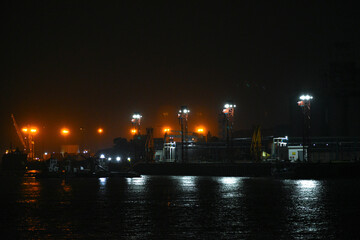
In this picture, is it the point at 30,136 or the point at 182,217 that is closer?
the point at 182,217

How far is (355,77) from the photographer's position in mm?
99688

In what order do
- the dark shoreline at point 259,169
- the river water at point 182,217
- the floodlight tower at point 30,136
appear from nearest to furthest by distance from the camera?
1. the river water at point 182,217
2. the dark shoreline at point 259,169
3. the floodlight tower at point 30,136

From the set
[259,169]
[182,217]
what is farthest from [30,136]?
[182,217]

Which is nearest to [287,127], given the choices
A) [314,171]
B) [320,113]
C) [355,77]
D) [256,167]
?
[320,113]

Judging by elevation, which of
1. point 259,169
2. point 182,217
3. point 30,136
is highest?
point 30,136

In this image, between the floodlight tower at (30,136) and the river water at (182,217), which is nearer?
the river water at (182,217)

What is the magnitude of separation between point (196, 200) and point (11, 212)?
1531 cm

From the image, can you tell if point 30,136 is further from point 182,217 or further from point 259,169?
point 182,217

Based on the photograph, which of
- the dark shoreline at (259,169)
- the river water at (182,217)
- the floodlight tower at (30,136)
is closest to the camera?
the river water at (182,217)

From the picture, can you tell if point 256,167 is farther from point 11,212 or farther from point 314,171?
point 11,212

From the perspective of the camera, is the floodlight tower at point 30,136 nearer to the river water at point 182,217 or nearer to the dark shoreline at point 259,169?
the dark shoreline at point 259,169

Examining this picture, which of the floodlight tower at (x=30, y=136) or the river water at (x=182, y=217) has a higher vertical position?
the floodlight tower at (x=30, y=136)

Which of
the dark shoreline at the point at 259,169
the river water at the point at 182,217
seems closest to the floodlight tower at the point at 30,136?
the dark shoreline at the point at 259,169

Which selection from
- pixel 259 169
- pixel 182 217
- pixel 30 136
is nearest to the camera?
pixel 182 217
